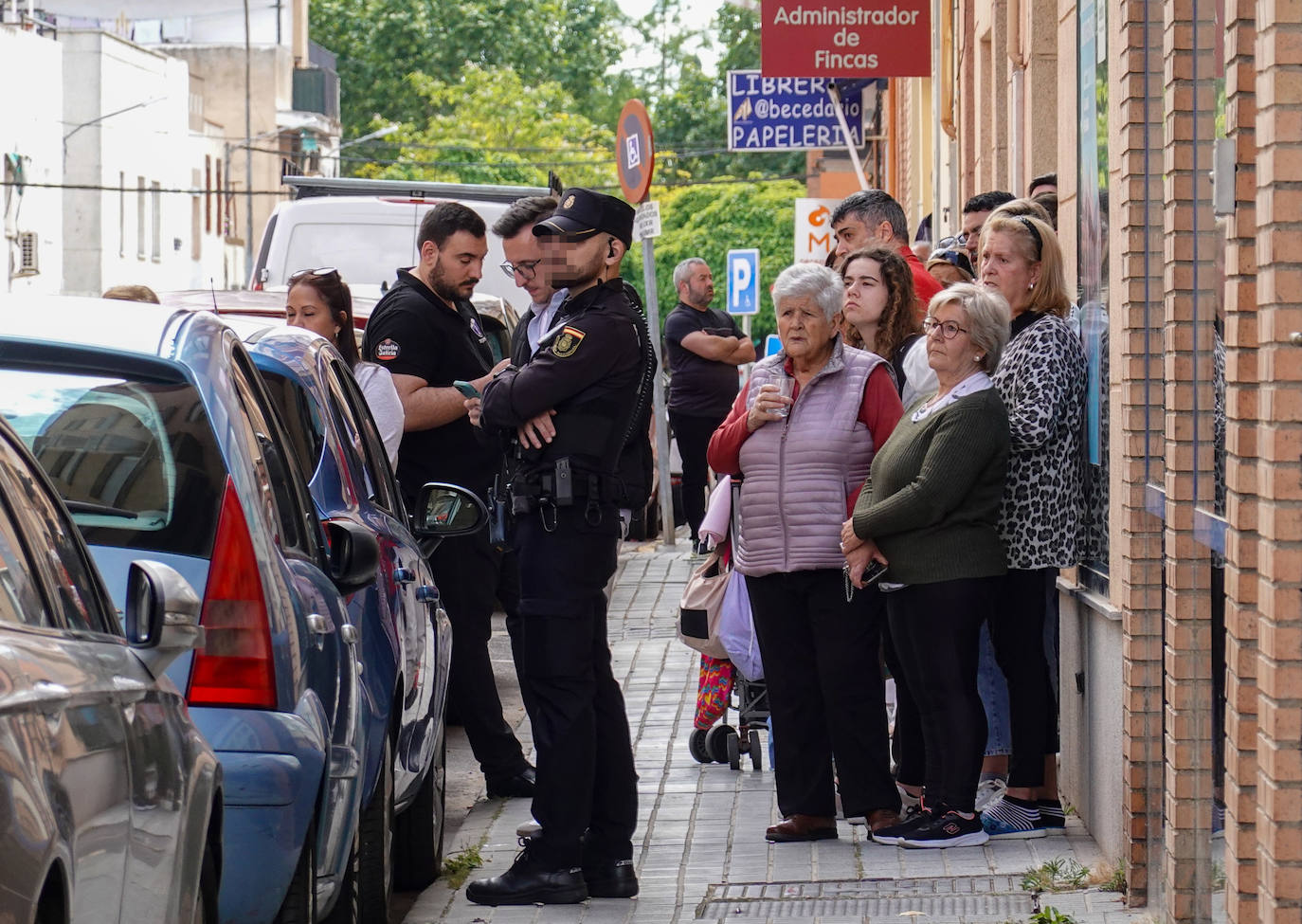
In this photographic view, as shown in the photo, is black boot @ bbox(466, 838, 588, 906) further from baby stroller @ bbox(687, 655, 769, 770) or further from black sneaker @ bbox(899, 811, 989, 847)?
baby stroller @ bbox(687, 655, 769, 770)

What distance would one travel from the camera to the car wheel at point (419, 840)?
22.1ft

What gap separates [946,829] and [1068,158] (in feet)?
8.37

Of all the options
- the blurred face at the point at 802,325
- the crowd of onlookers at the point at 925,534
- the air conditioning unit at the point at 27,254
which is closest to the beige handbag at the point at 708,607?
the crowd of onlookers at the point at 925,534

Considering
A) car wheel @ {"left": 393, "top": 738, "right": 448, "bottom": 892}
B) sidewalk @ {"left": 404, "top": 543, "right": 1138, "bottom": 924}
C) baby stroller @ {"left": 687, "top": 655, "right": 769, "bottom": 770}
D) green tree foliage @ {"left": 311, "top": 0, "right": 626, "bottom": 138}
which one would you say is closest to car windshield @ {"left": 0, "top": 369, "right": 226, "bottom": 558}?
sidewalk @ {"left": 404, "top": 543, "right": 1138, "bottom": 924}

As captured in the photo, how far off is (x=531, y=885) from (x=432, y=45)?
250 ft

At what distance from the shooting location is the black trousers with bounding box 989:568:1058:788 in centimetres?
705

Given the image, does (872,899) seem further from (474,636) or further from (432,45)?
(432,45)

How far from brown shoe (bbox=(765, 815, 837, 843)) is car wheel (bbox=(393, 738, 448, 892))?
116 cm

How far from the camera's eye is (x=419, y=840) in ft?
22.1

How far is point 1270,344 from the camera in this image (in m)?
4.17

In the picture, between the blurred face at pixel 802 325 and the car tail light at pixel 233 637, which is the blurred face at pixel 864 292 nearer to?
the blurred face at pixel 802 325

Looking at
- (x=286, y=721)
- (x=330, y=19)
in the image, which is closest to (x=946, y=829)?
(x=286, y=721)

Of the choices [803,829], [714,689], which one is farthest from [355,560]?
[714,689]

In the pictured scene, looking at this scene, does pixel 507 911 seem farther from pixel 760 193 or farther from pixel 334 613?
pixel 760 193
